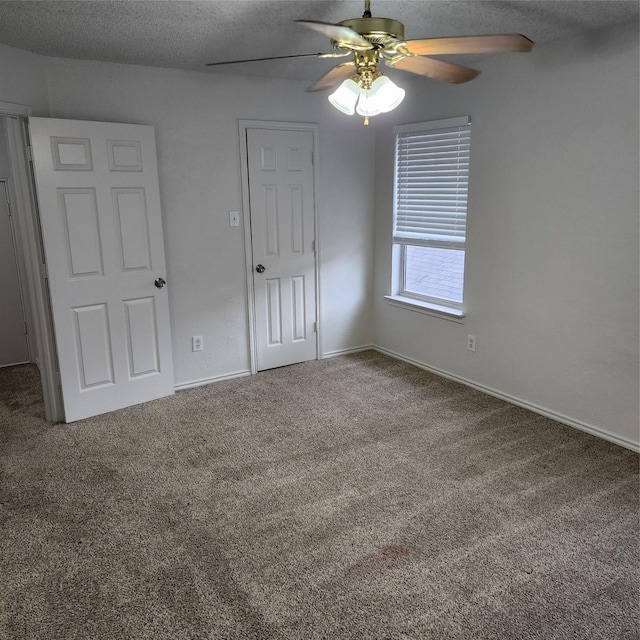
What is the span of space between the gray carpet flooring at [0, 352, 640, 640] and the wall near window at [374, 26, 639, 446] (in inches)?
11.6

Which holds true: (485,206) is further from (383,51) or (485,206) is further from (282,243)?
(383,51)

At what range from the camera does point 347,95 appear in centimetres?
216

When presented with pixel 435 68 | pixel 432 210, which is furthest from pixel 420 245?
pixel 435 68

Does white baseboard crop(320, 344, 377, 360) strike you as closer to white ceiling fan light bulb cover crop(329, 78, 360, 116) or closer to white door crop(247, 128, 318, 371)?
white door crop(247, 128, 318, 371)

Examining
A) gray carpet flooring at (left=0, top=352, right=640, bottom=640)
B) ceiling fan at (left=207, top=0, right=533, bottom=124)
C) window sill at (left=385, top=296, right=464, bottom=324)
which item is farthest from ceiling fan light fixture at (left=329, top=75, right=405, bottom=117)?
window sill at (left=385, top=296, right=464, bottom=324)

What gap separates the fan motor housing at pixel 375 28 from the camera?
1909 mm

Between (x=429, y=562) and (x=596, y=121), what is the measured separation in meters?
2.52

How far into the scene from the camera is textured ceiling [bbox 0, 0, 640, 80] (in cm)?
246

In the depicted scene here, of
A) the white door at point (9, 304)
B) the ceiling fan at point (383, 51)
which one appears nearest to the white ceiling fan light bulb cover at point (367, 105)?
the ceiling fan at point (383, 51)

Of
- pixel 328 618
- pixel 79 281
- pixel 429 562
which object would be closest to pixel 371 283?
pixel 79 281

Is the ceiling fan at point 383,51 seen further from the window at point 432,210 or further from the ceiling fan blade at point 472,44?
the window at point 432,210

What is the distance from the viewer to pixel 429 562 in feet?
7.14

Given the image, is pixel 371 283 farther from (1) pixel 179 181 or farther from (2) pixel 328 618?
(2) pixel 328 618

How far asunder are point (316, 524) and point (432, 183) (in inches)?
110
